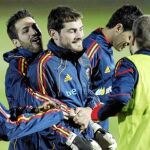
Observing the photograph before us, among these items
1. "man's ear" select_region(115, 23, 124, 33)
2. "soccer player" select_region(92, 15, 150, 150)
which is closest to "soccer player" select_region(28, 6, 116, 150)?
"soccer player" select_region(92, 15, 150, 150)

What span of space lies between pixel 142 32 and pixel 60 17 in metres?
0.72

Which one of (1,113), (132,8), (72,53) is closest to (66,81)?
(72,53)

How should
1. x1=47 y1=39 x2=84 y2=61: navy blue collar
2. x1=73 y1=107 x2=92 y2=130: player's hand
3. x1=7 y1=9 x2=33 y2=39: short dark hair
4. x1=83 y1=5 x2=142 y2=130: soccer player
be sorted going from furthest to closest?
x1=83 y1=5 x2=142 y2=130: soccer player
x1=7 y1=9 x2=33 y2=39: short dark hair
x1=47 y1=39 x2=84 y2=61: navy blue collar
x1=73 y1=107 x2=92 y2=130: player's hand

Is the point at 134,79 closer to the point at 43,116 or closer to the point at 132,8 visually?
the point at 43,116

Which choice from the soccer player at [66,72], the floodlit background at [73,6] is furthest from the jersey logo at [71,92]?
the floodlit background at [73,6]

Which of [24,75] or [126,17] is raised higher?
[126,17]

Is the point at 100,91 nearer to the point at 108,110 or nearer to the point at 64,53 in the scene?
the point at 64,53

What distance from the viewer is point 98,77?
146 inches

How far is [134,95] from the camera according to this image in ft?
8.66

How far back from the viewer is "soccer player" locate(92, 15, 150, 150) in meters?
2.59

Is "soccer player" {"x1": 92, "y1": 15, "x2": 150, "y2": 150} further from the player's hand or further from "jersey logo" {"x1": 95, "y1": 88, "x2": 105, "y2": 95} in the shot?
"jersey logo" {"x1": 95, "y1": 88, "x2": 105, "y2": 95}

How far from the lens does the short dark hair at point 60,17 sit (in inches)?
129

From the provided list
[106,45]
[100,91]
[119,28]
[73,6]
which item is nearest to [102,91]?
[100,91]

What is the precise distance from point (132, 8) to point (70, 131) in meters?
1.09
